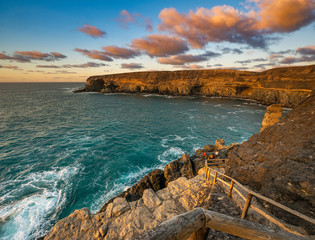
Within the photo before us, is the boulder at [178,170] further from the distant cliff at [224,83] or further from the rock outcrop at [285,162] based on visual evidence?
the distant cliff at [224,83]

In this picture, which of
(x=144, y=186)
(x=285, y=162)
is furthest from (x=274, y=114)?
(x=144, y=186)

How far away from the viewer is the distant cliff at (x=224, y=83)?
5457 cm

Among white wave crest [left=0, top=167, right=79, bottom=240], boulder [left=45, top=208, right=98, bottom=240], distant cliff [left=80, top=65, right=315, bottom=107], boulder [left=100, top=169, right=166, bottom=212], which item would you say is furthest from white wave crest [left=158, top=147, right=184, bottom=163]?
distant cliff [left=80, top=65, right=315, bottom=107]

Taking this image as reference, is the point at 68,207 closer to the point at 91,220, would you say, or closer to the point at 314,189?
the point at 91,220

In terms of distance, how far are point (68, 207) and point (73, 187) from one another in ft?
6.57

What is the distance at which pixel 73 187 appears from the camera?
41.0ft

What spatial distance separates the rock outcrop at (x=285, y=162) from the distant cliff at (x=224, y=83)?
56.4 metres

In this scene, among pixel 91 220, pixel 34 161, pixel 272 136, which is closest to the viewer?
pixel 272 136

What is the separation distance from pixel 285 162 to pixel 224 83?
79.3m

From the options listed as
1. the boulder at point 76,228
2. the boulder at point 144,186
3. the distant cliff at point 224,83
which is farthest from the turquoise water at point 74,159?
the distant cliff at point 224,83

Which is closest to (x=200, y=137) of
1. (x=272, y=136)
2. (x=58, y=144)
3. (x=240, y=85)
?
(x=272, y=136)

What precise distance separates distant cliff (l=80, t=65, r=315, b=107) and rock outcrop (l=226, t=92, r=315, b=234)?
56.4 meters

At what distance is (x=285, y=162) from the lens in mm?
5332

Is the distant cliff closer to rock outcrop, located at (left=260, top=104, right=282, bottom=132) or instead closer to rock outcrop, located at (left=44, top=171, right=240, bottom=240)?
rock outcrop, located at (left=260, top=104, right=282, bottom=132)
